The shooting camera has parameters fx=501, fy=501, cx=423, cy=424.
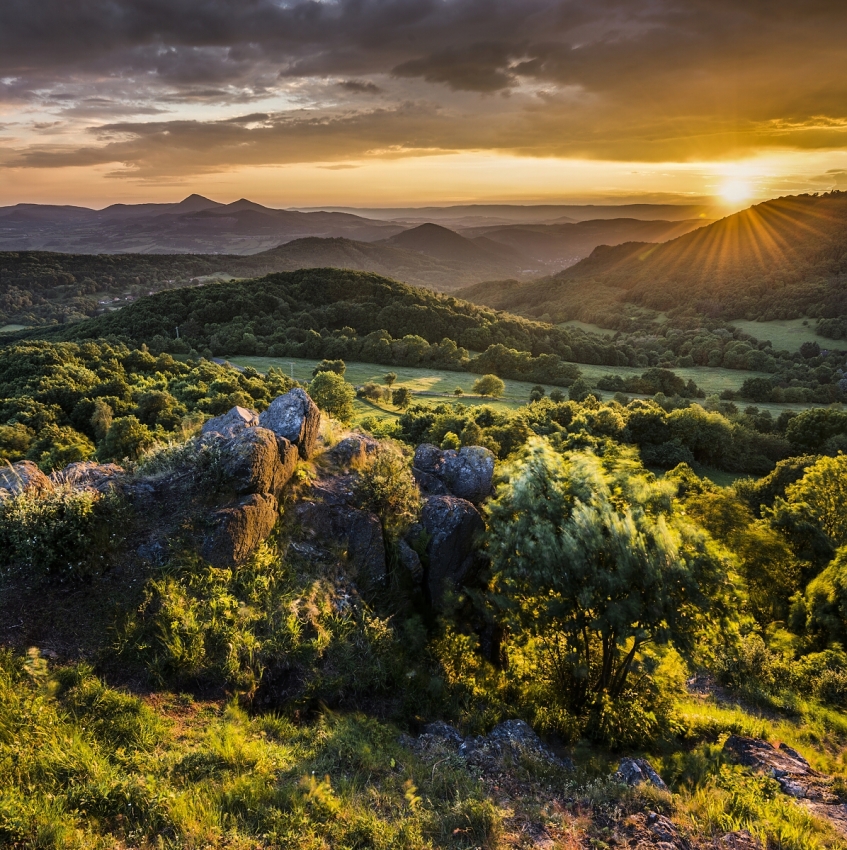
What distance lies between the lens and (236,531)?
11.8 meters

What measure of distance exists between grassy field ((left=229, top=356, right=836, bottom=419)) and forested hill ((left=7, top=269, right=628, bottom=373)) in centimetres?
741

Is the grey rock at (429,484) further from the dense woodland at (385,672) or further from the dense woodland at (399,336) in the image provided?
the dense woodland at (399,336)

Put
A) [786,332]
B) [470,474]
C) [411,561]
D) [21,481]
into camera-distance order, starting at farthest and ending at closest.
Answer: [786,332] → [470,474] → [411,561] → [21,481]

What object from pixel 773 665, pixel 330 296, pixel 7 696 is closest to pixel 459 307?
pixel 330 296

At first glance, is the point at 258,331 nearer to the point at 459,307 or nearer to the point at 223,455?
the point at 459,307

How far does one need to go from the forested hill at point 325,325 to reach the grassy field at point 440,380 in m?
7.41

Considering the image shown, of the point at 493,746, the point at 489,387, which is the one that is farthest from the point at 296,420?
the point at 489,387

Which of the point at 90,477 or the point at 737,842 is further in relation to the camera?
the point at 90,477

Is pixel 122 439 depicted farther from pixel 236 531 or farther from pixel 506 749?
pixel 506 749

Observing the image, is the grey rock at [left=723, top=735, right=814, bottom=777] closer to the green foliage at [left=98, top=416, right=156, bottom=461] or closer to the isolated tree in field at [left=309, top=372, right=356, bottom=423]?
the green foliage at [left=98, top=416, right=156, bottom=461]

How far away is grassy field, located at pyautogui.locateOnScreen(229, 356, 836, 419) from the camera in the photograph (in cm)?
8281

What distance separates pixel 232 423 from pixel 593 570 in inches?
424

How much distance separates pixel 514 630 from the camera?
1273cm

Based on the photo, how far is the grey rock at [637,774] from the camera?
32.8 feet
